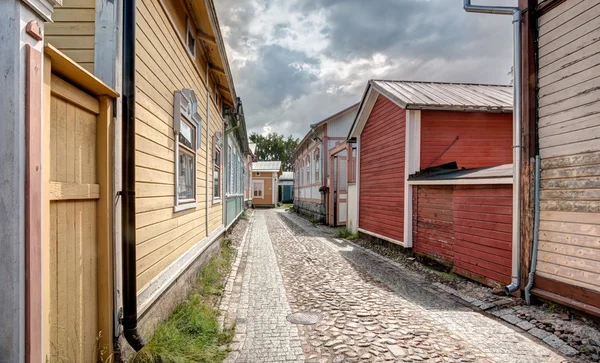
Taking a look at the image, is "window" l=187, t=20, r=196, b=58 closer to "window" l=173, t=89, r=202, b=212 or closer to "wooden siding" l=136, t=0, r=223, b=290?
"wooden siding" l=136, t=0, r=223, b=290

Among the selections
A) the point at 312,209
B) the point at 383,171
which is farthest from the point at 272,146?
the point at 383,171

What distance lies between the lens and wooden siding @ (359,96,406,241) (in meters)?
8.16

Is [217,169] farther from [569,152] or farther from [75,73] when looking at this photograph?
[569,152]

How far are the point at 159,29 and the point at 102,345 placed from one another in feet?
10.2

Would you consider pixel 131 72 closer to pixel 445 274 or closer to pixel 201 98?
pixel 201 98

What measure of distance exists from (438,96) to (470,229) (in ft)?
13.1

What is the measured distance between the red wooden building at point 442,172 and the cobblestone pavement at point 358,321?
1.04m

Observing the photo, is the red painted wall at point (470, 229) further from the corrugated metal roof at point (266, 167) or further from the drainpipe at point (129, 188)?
the corrugated metal roof at point (266, 167)

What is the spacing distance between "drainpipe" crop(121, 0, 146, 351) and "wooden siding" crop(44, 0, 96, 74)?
23cm

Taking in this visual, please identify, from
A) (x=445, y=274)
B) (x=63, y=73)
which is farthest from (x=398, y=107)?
(x=63, y=73)

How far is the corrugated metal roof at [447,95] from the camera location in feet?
25.0

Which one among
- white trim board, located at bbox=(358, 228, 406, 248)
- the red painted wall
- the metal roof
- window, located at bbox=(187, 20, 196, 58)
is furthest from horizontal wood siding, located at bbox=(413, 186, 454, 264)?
window, located at bbox=(187, 20, 196, 58)

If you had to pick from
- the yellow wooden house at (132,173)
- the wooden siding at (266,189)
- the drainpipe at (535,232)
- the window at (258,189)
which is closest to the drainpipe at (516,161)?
the drainpipe at (535,232)

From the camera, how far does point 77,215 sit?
83.0 inches
